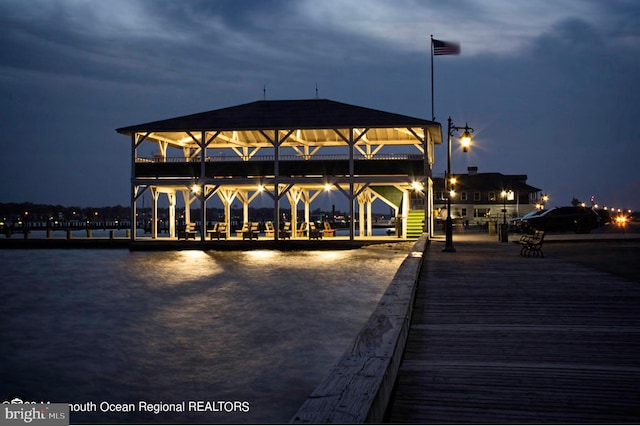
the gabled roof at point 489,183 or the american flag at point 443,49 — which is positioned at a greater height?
the american flag at point 443,49

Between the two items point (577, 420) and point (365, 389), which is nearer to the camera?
point (365, 389)

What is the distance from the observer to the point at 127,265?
3033cm

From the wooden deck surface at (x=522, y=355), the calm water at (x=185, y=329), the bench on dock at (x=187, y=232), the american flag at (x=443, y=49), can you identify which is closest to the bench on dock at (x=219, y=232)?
the bench on dock at (x=187, y=232)

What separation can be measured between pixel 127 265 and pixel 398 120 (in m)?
16.1

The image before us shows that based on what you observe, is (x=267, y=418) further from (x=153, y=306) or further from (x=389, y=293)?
(x=153, y=306)

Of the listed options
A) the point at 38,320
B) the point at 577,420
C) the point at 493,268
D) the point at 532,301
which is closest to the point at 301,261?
the point at 38,320

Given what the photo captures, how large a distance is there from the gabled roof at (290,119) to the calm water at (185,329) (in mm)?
7378

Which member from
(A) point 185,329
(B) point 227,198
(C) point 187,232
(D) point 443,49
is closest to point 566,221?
(D) point 443,49

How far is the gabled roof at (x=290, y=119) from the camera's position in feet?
111

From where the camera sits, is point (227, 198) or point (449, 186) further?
point (227, 198)

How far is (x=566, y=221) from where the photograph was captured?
116ft

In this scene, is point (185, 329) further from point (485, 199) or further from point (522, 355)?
point (485, 199)

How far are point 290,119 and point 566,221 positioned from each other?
55.7 feet

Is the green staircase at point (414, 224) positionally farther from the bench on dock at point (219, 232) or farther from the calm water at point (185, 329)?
the bench on dock at point (219, 232)
